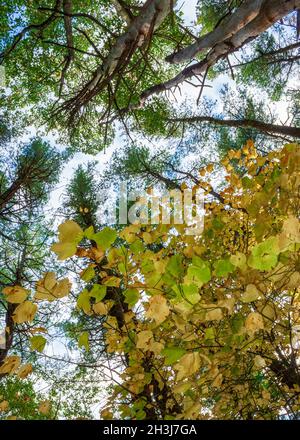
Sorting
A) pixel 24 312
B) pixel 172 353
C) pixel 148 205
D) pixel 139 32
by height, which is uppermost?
pixel 148 205

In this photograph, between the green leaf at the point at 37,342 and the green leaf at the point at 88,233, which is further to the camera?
the green leaf at the point at 37,342

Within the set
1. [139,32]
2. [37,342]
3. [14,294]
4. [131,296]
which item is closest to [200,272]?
[131,296]

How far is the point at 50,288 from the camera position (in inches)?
38.4

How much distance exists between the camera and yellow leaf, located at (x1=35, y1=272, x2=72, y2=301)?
966 mm

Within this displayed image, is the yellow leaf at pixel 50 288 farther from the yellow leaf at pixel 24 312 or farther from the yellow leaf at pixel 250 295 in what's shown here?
the yellow leaf at pixel 250 295

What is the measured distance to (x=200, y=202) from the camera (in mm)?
5684

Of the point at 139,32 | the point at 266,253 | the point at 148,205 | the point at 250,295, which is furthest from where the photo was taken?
the point at 148,205

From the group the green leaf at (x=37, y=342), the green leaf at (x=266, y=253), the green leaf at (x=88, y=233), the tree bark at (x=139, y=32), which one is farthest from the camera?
the tree bark at (x=139, y=32)


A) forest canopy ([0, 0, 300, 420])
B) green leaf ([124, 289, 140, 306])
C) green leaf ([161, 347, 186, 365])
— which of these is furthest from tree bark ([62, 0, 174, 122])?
green leaf ([161, 347, 186, 365])

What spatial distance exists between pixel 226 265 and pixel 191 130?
8.69 m

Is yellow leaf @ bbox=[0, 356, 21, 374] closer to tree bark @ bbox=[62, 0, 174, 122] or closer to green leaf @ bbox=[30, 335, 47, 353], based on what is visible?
green leaf @ bbox=[30, 335, 47, 353]

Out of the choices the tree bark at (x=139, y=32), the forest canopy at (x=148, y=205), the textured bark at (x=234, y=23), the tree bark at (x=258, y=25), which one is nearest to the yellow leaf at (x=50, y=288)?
the forest canopy at (x=148, y=205)

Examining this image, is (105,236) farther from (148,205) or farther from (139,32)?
(148,205)

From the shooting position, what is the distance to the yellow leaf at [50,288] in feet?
3.17
